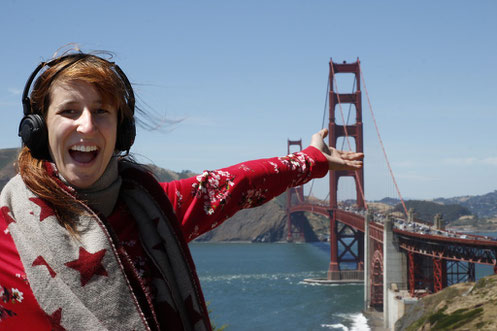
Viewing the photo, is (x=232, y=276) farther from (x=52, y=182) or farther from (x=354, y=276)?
(x=52, y=182)

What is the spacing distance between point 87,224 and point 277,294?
4021 centimetres

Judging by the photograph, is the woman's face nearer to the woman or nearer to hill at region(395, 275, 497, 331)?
the woman

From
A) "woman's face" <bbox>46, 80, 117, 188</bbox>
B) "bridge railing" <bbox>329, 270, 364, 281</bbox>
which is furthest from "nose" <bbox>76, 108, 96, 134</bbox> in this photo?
"bridge railing" <bbox>329, 270, 364, 281</bbox>

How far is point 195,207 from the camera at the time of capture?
168 cm

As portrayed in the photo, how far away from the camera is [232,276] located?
50.6m

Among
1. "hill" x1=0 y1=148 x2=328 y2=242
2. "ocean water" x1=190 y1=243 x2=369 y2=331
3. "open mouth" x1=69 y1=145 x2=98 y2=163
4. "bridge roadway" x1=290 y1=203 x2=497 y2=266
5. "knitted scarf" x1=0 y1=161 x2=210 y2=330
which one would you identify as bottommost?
"ocean water" x1=190 y1=243 x2=369 y2=331

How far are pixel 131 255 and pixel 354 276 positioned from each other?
4703 centimetres

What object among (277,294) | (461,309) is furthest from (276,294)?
(461,309)

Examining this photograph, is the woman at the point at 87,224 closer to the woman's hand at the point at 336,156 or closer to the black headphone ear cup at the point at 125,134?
the black headphone ear cup at the point at 125,134

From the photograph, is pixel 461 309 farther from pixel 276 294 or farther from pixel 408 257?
pixel 276 294

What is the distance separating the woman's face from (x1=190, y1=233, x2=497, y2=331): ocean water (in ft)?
83.2

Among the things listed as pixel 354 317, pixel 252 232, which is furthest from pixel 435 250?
pixel 252 232

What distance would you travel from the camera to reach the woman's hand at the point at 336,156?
2.02m

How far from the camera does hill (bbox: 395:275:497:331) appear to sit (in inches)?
580
